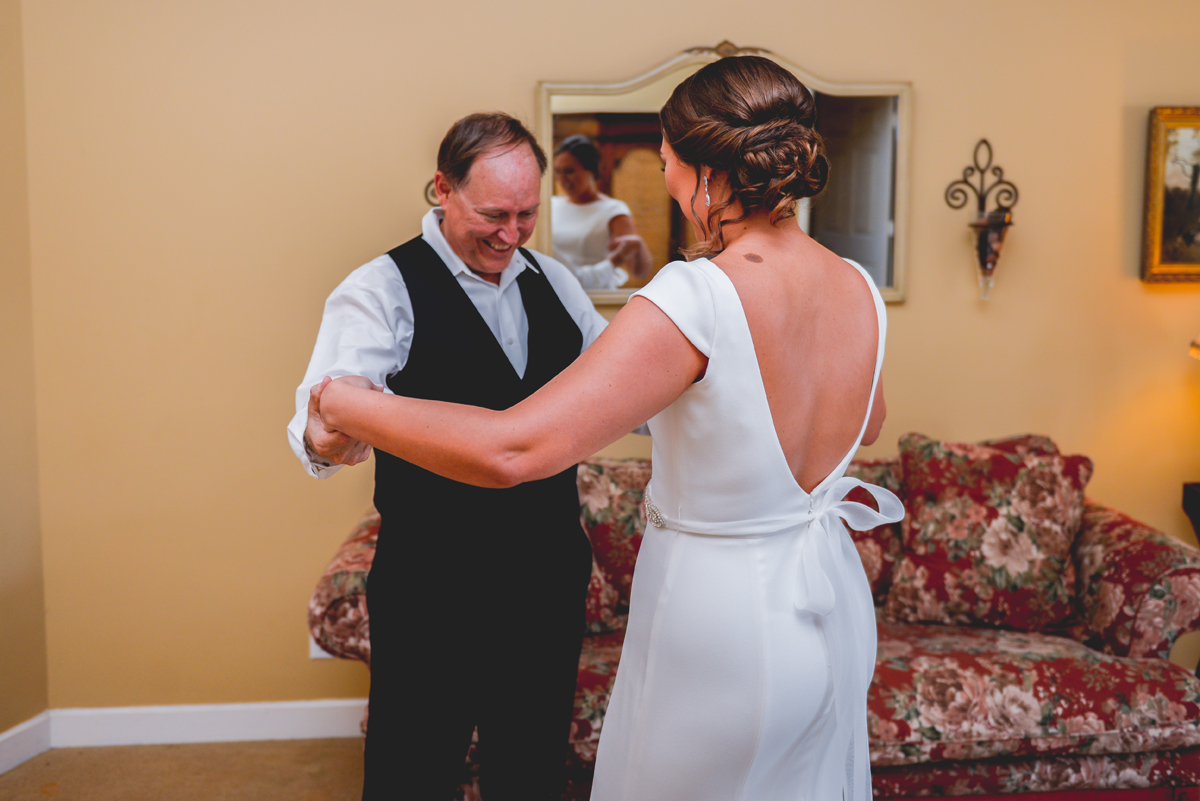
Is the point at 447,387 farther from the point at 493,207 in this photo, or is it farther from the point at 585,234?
the point at 585,234

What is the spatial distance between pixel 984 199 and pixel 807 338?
2320 mm

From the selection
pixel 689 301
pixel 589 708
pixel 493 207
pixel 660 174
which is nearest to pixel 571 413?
pixel 689 301

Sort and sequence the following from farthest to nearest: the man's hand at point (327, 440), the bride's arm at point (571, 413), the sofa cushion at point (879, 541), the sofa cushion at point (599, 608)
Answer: the sofa cushion at point (879, 541)
the sofa cushion at point (599, 608)
the man's hand at point (327, 440)
the bride's arm at point (571, 413)

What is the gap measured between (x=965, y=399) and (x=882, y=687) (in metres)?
1.35

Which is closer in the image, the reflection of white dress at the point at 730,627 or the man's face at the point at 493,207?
the reflection of white dress at the point at 730,627

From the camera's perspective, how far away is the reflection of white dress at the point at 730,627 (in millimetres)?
1089

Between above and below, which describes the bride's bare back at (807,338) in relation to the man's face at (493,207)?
below

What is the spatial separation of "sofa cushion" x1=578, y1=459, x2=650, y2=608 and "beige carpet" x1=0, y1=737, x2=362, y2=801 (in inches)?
40.7

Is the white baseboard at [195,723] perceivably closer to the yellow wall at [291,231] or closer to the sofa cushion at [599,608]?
the yellow wall at [291,231]

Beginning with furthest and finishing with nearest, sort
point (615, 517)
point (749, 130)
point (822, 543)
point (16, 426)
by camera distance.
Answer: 1. point (16, 426)
2. point (615, 517)
3. point (822, 543)
4. point (749, 130)

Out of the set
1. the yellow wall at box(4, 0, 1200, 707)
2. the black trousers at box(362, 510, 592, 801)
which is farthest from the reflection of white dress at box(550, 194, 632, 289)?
the black trousers at box(362, 510, 592, 801)

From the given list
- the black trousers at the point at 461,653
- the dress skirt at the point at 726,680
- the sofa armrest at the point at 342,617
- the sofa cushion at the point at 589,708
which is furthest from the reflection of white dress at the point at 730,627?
the sofa armrest at the point at 342,617

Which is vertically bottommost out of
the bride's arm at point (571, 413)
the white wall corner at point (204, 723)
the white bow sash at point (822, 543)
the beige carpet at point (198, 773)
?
the beige carpet at point (198, 773)

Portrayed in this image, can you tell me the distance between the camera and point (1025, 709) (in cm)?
215
